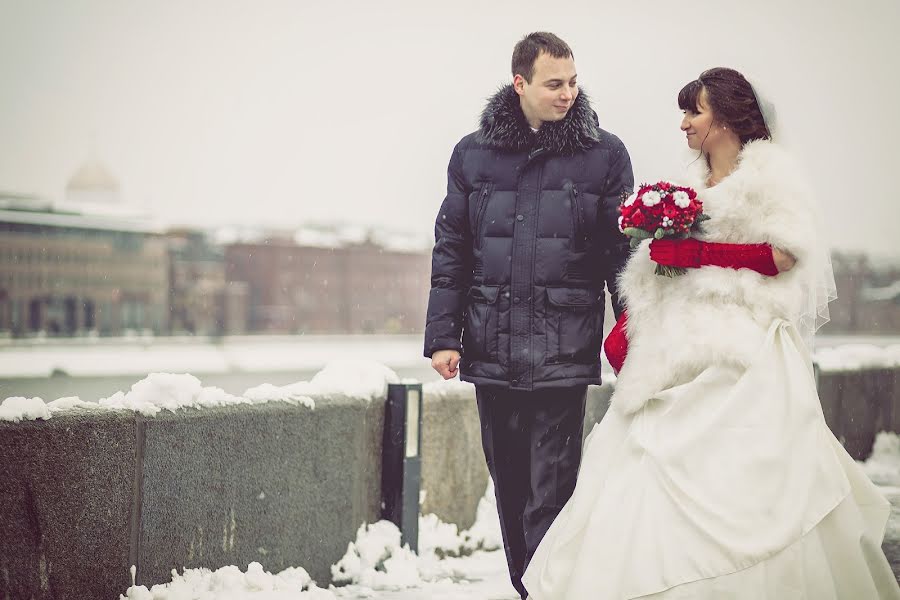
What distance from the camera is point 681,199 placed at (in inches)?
130

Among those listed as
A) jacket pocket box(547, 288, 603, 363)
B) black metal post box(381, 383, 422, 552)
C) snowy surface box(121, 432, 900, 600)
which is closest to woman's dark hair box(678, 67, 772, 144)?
Result: jacket pocket box(547, 288, 603, 363)

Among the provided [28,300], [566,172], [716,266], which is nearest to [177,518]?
[566,172]

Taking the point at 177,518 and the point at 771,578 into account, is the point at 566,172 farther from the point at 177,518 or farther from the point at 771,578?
the point at 177,518

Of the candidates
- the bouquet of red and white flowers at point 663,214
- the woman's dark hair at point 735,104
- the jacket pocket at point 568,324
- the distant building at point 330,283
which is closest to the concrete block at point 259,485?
the jacket pocket at point 568,324

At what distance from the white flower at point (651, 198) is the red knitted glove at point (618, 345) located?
45cm

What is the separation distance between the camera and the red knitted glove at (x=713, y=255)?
3.33 m

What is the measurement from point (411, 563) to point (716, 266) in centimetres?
217

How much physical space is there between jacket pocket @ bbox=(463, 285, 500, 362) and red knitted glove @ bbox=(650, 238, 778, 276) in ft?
2.15

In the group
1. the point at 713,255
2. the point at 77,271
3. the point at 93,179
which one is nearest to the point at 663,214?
the point at 713,255

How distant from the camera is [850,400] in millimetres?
8367

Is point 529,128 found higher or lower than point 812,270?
higher

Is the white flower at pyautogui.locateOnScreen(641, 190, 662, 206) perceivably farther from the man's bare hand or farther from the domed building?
the domed building

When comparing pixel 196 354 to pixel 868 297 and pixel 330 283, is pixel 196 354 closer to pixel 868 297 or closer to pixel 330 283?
pixel 330 283

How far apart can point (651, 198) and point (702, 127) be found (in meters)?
0.39
